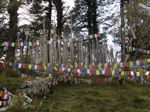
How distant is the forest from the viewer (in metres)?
4.86

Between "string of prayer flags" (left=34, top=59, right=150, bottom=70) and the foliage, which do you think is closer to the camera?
"string of prayer flags" (left=34, top=59, right=150, bottom=70)

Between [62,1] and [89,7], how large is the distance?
8.87 feet

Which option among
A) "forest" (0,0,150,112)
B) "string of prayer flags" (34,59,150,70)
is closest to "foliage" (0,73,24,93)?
"forest" (0,0,150,112)

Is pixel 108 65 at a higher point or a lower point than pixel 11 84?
higher

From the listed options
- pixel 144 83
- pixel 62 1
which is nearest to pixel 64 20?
A: pixel 62 1

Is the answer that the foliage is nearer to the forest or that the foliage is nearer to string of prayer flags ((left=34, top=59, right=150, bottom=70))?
the forest

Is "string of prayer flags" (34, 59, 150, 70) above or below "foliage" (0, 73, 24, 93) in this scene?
above

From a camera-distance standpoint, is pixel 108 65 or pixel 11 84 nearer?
pixel 11 84

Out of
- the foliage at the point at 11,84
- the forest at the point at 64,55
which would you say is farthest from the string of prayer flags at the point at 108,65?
the foliage at the point at 11,84

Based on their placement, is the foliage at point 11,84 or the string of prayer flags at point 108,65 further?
the foliage at point 11,84

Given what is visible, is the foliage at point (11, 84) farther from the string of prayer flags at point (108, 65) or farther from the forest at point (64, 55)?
the string of prayer flags at point (108, 65)

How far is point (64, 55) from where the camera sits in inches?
335

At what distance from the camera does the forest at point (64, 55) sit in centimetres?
486

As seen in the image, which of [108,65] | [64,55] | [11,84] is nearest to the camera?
[11,84]
